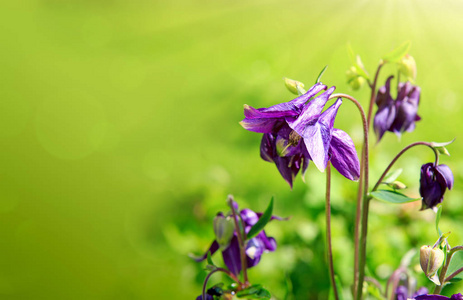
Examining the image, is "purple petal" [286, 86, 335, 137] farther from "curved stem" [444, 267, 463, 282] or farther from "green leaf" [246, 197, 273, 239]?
"curved stem" [444, 267, 463, 282]

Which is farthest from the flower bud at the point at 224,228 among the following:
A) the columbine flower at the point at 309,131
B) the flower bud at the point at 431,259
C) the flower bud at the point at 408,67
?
the flower bud at the point at 408,67

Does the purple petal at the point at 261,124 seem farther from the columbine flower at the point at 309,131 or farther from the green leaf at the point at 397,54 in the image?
the green leaf at the point at 397,54

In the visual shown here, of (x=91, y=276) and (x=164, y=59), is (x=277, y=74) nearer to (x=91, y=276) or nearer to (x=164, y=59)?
(x=164, y=59)

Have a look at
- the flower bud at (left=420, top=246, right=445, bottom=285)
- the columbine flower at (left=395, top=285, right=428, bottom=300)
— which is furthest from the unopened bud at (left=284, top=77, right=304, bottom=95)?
the columbine flower at (left=395, top=285, right=428, bottom=300)

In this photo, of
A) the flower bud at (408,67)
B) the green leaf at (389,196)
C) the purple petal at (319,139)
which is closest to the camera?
the purple petal at (319,139)

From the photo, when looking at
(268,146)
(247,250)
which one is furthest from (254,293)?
(268,146)

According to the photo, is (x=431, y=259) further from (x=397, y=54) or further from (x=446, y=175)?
(x=397, y=54)
